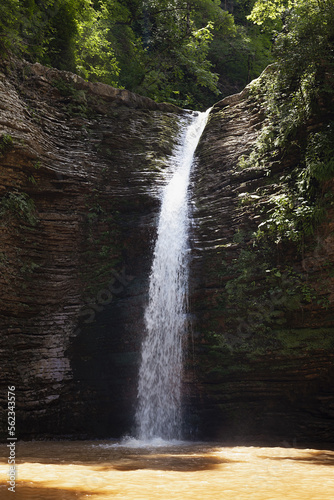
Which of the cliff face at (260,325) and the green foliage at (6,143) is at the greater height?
the green foliage at (6,143)

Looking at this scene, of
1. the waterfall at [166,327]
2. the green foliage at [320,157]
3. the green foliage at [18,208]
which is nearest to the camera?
the green foliage at [320,157]

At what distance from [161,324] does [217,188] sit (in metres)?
4.01

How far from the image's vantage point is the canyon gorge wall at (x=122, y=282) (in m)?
8.31

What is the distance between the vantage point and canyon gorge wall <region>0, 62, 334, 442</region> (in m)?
8.31

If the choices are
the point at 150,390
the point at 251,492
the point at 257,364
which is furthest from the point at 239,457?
the point at 150,390

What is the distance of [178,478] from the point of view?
341cm

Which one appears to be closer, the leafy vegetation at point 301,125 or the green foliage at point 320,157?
the green foliage at point 320,157

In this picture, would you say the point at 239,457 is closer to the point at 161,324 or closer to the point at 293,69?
the point at 161,324

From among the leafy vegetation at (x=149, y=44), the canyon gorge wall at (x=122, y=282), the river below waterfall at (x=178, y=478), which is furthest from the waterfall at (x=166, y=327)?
the leafy vegetation at (x=149, y=44)

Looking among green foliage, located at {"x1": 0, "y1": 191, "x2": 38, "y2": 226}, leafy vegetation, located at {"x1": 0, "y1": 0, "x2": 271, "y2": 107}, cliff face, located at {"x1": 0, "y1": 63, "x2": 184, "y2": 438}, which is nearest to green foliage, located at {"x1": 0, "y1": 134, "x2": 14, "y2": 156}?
cliff face, located at {"x1": 0, "y1": 63, "x2": 184, "y2": 438}

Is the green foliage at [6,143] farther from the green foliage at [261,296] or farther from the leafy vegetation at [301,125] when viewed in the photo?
the green foliage at [261,296]

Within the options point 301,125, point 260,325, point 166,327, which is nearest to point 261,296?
point 260,325

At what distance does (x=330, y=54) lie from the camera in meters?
9.54

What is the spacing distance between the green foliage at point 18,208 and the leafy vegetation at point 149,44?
4016 millimetres
